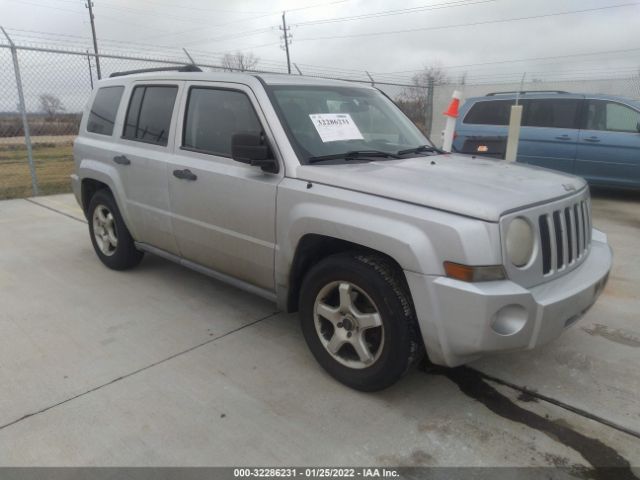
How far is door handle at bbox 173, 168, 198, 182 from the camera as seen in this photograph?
3.69m

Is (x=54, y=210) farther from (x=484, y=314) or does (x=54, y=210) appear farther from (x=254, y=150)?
(x=484, y=314)

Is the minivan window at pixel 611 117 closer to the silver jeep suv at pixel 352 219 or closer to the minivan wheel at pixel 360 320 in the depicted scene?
the silver jeep suv at pixel 352 219

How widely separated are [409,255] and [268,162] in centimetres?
118

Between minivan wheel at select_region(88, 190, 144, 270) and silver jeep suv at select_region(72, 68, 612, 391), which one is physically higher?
silver jeep suv at select_region(72, 68, 612, 391)

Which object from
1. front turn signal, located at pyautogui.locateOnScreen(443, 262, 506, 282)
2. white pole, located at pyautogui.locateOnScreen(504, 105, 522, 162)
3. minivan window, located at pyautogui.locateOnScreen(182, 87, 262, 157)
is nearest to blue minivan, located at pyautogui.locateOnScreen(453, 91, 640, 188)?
white pole, located at pyautogui.locateOnScreen(504, 105, 522, 162)

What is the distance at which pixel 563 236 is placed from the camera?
2.74 meters

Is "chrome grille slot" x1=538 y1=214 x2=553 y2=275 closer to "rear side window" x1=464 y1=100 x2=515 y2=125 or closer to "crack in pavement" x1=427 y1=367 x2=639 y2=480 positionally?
"crack in pavement" x1=427 y1=367 x2=639 y2=480

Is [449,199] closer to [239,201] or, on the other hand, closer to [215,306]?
[239,201]

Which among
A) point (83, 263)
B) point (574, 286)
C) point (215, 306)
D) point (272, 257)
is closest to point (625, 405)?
point (574, 286)

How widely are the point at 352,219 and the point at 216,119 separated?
156 cm

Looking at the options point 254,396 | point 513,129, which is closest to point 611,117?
point 513,129

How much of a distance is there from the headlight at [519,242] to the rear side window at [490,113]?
7329 millimetres

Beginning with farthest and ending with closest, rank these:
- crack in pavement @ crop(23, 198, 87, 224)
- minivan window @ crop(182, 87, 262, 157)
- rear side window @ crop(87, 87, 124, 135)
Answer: crack in pavement @ crop(23, 198, 87, 224) → rear side window @ crop(87, 87, 124, 135) → minivan window @ crop(182, 87, 262, 157)

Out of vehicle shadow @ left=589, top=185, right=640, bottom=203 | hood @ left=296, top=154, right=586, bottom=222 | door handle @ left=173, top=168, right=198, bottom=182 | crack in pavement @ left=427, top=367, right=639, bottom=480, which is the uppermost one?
hood @ left=296, top=154, right=586, bottom=222
